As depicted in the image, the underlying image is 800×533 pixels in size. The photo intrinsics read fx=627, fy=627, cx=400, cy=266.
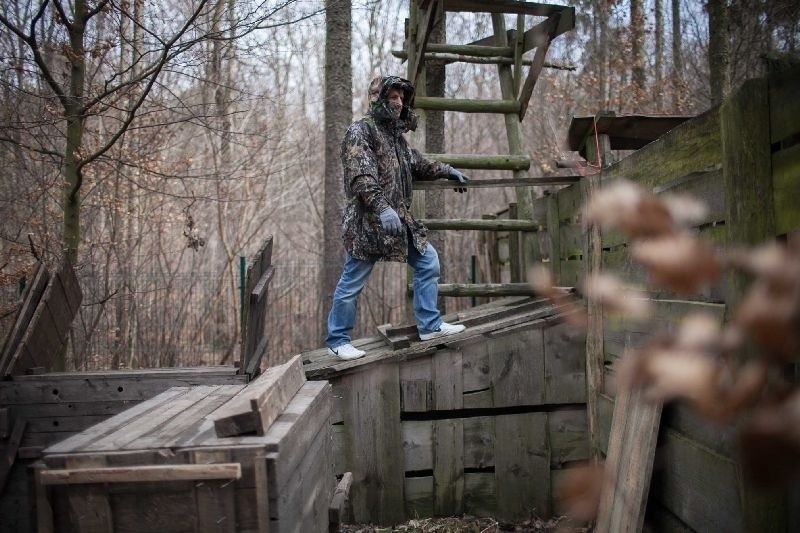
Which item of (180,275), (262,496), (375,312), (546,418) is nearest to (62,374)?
(262,496)

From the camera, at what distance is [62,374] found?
14.1 feet

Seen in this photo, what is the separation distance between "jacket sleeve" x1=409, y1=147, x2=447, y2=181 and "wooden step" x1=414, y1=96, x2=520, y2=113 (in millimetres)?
884

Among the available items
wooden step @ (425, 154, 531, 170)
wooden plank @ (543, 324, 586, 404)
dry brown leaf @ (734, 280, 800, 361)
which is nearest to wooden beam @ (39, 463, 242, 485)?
dry brown leaf @ (734, 280, 800, 361)

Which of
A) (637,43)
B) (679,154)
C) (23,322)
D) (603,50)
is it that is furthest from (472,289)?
(603,50)

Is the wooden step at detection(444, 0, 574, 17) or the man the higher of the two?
the wooden step at detection(444, 0, 574, 17)

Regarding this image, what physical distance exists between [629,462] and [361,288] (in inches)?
94.0

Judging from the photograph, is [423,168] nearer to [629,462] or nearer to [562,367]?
[562,367]

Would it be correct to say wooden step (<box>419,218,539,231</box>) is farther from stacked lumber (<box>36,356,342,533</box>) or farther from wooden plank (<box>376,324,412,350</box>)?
stacked lumber (<box>36,356,342,533</box>)

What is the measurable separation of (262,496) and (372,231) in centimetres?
293

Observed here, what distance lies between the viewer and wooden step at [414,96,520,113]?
19.2 ft

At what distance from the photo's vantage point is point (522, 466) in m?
4.77

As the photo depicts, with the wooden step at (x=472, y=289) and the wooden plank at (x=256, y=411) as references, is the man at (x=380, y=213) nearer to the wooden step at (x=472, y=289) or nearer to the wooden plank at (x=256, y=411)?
the wooden step at (x=472, y=289)

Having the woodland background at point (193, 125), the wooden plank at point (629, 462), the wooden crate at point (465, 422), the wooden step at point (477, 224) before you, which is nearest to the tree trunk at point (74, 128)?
the woodland background at point (193, 125)

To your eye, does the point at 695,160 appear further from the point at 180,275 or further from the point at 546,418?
the point at 180,275
